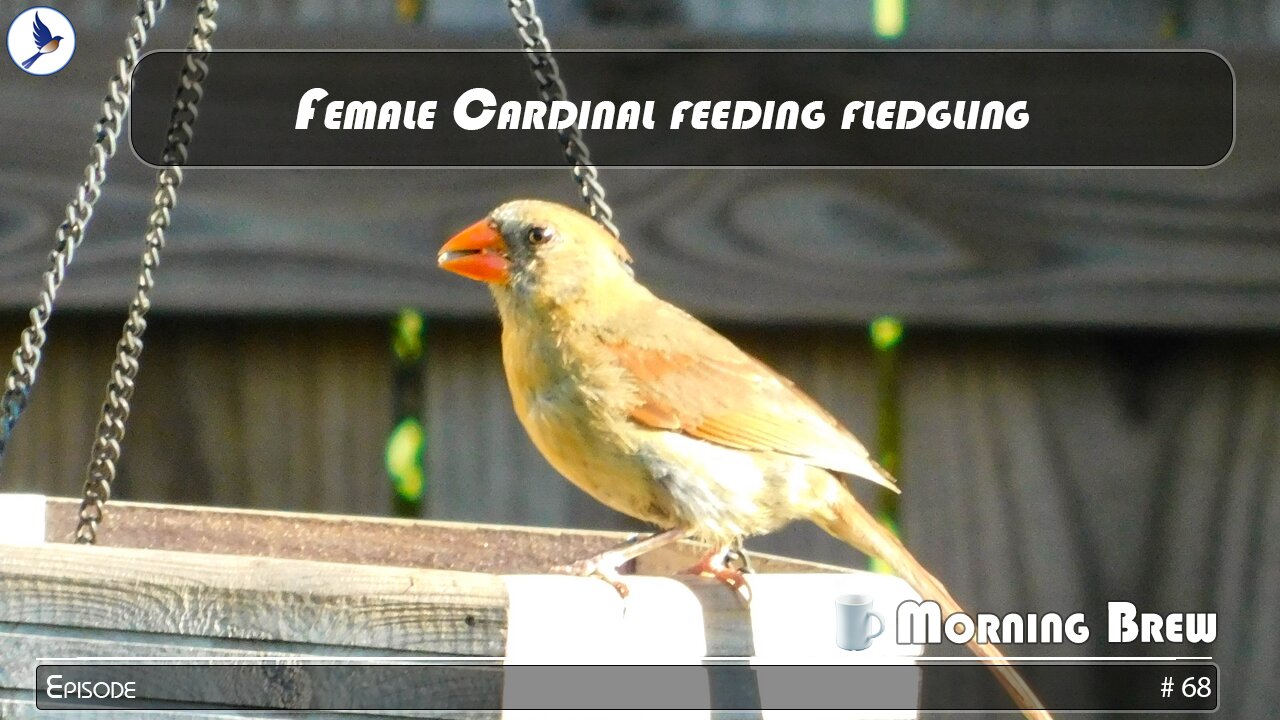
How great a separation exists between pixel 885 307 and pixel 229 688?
1361 mm

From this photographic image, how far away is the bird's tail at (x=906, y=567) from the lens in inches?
95.3

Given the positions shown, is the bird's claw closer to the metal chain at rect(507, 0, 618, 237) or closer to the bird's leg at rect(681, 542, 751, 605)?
the bird's leg at rect(681, 542, 751, 605)

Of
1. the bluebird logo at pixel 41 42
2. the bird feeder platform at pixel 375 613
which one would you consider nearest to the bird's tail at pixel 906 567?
the bird feeder platform at pixel 375 613

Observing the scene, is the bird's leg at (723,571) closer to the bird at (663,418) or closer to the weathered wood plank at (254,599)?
the bird at (663,418)

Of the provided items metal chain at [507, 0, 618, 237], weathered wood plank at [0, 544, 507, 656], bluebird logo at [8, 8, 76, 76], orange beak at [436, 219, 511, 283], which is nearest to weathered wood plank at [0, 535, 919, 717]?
weathered wood plank at [0, 544, 507, 656]

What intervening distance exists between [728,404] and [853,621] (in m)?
0.58

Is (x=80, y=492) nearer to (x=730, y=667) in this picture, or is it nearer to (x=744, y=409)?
(x=744, y=409)

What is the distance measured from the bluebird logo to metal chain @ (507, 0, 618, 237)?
2.87ft

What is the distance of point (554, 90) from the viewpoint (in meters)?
2.41

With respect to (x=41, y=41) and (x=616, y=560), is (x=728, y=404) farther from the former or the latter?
(x=41, y=41)


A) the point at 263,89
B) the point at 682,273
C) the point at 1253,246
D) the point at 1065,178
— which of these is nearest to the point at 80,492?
the point at 263,89

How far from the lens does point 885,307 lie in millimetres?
2816

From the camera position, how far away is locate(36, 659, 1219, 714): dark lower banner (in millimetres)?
1763

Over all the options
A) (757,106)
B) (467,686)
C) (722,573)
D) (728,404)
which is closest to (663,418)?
(728,404)
